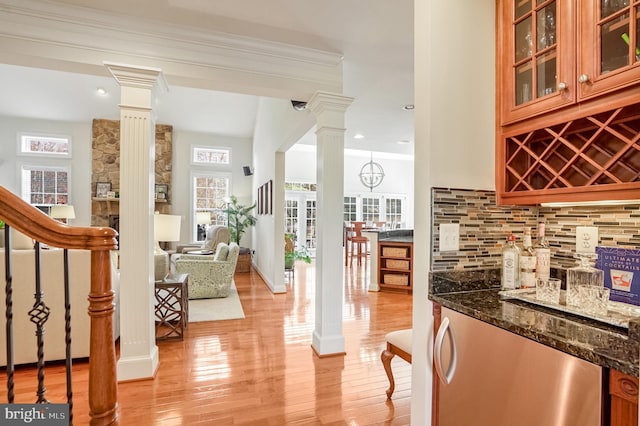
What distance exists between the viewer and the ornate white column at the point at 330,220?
9.64 ft

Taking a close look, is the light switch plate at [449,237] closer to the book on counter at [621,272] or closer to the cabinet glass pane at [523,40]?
the book on counter at [621,272]

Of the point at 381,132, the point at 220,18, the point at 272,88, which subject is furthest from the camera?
the point at 381,132

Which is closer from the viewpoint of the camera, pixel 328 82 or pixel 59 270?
pixel 59 270

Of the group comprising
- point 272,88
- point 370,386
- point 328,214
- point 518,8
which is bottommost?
point 370,386

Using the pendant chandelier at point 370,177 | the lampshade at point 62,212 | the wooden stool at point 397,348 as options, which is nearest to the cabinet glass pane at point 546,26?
the wooden stool at point 397,348

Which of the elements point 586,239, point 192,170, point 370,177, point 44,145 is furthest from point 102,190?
point 586,239

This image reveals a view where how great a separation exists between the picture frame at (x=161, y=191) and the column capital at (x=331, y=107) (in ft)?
19.6

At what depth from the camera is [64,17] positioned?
2307 millimetres

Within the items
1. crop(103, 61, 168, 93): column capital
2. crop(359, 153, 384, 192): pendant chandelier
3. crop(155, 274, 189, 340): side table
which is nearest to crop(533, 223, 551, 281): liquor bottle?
crop(103, 61, 168, 93): column capital

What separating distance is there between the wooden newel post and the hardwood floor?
1.03 metres

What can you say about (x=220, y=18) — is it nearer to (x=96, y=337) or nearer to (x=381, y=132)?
(x=96, y=337)

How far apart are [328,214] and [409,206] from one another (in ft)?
27.6

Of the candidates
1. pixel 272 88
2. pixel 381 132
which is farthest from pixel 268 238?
pixel 272 88

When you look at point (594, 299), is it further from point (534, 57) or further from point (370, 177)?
point (370, 177)
